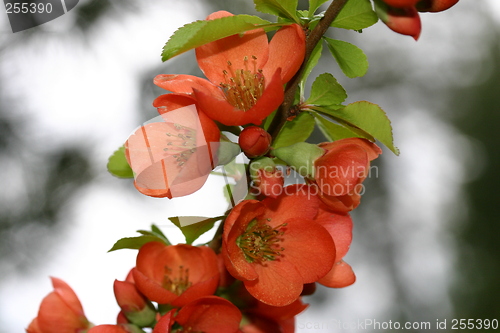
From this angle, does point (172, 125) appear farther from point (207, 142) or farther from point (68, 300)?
point (68, 300)

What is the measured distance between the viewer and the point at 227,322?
17.0 inches

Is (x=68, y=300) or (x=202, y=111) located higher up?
(x=202, y=111)

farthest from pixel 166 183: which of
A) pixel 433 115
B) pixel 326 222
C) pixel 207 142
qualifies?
pixel 433 115

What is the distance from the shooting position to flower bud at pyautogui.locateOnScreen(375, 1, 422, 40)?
1.18 feet

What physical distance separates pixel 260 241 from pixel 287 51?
0.63 feet

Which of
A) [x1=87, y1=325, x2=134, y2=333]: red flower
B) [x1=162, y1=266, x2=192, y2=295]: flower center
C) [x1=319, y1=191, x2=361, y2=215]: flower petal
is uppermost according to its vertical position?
[x1=319, y1=191, x2=361, y2=215]: flower petal

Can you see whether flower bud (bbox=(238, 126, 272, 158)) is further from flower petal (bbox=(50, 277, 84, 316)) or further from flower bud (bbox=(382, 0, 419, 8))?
flower petal (bbox=(50, 277, 84, 316))

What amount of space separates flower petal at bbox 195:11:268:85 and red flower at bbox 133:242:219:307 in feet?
0.58

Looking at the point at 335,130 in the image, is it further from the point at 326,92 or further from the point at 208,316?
the point at 208,316

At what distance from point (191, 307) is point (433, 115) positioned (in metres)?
2.74

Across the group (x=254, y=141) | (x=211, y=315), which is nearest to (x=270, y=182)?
(x=254, y=141)

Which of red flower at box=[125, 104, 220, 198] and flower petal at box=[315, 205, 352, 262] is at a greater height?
red flower at box=[125, 104, 220, 198]

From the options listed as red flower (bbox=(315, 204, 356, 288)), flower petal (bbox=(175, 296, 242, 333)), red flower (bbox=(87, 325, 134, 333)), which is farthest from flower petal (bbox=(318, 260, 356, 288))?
red flower (bbox=(87, 325, 134, 333))

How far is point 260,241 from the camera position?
477 millimetres
